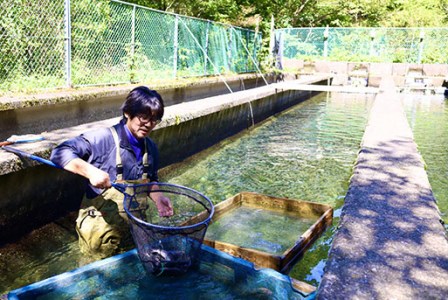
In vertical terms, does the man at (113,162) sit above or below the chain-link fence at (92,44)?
below

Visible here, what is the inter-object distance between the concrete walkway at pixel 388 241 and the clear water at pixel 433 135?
42.2 inches

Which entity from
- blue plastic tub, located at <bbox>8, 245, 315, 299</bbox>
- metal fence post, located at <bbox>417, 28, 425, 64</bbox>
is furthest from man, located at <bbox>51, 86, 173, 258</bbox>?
metal fence post, located at <bbox>417, 28, 425, 64</bbox>

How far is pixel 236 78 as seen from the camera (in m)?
15.0

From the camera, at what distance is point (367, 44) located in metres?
30.0

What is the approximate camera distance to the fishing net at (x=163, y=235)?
283 cm

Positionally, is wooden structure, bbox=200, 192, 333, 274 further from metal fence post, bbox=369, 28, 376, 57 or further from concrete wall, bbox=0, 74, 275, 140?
metal fence post, bbox=369, 28, 376, 57

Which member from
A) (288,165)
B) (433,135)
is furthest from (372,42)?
(288,165)

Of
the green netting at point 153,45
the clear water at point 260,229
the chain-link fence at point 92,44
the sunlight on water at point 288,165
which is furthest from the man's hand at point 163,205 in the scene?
the green netting at point 153,45

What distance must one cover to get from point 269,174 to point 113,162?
176 inches

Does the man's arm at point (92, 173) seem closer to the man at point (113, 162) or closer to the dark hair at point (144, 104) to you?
the man at point (113, 162)

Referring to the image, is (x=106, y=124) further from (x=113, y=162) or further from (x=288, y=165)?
(x=288, y=165)

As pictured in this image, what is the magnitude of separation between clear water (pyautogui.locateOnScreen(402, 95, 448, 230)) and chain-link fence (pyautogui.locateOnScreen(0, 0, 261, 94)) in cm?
630

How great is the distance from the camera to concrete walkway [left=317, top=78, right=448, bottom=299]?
2.53 meters

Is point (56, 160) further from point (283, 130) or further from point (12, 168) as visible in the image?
point (283, 130)
